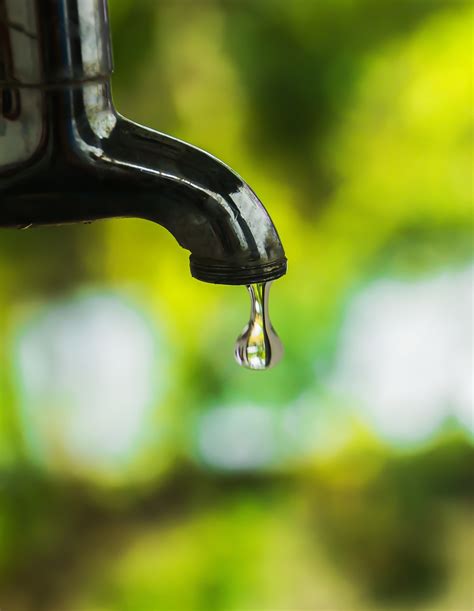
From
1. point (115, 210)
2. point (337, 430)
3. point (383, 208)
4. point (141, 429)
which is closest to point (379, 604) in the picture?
point (337, 430)

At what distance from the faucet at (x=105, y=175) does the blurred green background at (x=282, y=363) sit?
805 millimetres

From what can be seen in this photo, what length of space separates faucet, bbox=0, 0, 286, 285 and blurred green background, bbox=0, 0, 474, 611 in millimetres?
805

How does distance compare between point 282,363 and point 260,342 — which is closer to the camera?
point 260,342

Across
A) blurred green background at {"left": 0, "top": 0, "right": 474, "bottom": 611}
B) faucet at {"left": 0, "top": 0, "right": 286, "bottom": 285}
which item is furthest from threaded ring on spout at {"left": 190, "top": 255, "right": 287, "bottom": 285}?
blurred green background at {"left": 0, "top": 0, "right": 474, "bottom": 611}

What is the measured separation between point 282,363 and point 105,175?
35.0 inches

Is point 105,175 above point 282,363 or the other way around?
above

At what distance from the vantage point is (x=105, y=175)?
0.47 meters

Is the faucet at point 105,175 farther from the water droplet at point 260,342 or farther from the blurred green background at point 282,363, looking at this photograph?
the blurred green background at point 282,363

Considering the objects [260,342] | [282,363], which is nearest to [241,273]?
[260,342]

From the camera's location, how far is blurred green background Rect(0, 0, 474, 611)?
123 centimetres

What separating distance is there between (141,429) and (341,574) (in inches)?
15.8

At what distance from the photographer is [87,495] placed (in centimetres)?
134

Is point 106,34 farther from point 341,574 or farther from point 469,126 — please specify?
point 341,574

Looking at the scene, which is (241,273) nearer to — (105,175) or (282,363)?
(105,175)
